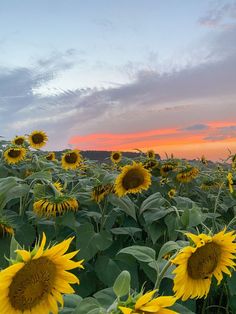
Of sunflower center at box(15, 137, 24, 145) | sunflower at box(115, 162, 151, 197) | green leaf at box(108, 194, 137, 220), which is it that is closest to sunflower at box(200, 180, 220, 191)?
sunflower at box(115, 162, 151, 197)

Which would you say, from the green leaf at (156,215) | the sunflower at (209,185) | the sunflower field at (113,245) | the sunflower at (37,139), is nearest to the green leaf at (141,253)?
the sunflower field at (113,245)

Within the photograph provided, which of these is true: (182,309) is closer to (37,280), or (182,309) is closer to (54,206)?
(37,280)

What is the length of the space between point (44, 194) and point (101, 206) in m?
0.56

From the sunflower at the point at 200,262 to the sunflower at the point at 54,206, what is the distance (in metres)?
1.02

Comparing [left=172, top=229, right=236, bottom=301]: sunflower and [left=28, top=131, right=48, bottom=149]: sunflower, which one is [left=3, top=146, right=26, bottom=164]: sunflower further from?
[left=172, top=229, right=236, bottom=301]: sunflower

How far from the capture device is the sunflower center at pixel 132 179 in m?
3.40

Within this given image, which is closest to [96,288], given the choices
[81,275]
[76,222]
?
[81,275]

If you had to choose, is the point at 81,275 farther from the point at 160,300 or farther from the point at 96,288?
the point at 160,300

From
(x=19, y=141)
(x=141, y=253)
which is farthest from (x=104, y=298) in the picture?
(x=19, y=141)

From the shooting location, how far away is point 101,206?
3.35 metres

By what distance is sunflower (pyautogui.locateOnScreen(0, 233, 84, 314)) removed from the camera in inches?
55.7

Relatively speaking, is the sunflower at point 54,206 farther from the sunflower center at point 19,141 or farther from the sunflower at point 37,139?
the sunflower at point 37,139

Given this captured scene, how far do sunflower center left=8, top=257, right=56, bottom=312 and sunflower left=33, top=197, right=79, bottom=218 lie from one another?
1.18 metres

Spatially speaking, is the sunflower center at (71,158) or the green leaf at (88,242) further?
the sunflower center at (71,158)
